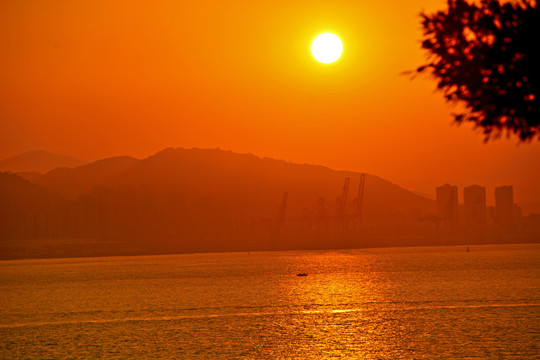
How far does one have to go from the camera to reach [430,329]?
2598cm

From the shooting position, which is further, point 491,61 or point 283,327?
point 283,327

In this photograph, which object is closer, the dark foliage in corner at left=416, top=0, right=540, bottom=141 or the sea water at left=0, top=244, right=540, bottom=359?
the dark foliage in corner at left=416, top=0, right=540, bottom=141

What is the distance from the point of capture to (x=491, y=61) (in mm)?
14008

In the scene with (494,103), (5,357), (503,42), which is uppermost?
(503,42)

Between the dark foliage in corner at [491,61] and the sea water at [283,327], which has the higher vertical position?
the dark foliage in corner at [491,61]

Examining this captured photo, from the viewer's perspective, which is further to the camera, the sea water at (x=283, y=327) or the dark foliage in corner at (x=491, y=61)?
the sea water at (x=283, y=327)

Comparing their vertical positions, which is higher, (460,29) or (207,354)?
(460,29)

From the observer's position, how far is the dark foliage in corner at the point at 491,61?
1368 cm

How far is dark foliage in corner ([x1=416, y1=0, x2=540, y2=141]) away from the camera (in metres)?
13.7

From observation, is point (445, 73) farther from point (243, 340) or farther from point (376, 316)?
point (376, 316)

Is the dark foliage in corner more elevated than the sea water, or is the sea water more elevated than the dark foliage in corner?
the dark foliage in corner

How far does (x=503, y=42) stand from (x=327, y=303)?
27.5 meters

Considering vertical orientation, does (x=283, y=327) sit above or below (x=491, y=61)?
below

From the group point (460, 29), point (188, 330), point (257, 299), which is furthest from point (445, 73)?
point (257, 299)
